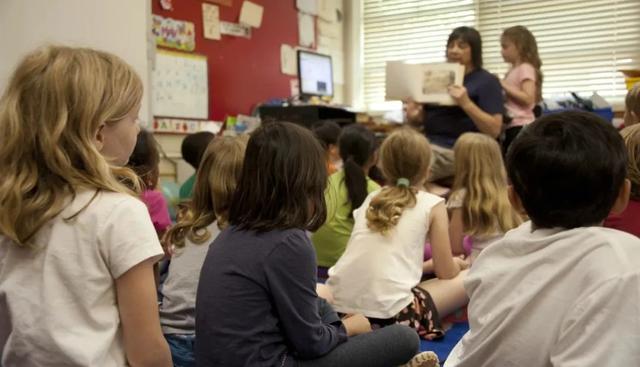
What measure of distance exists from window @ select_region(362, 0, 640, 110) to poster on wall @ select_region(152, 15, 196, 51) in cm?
180

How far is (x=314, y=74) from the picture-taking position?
458 centimetres

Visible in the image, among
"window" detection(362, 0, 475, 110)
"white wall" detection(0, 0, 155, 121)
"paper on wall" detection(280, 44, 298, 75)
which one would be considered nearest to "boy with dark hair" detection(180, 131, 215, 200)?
"white wall" detection(0, 0, 155, 121)

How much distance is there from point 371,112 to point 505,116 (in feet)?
5.82

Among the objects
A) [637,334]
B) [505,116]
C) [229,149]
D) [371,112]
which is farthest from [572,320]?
[371,112]

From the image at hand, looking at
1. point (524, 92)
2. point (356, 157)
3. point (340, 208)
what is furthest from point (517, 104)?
point (340, 208)

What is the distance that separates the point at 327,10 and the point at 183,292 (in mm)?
3863

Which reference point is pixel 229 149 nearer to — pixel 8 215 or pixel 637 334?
pixel 8 215

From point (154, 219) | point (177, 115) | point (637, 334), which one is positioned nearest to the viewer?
point (637, 334)

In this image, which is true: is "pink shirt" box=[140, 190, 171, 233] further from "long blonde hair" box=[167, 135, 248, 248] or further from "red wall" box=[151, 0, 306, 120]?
"red wall" box=[151, 0, 306, 120]

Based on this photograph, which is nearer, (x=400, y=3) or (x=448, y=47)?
(x=448, y=47)

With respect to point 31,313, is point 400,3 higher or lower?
higher

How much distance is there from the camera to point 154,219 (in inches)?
79.5

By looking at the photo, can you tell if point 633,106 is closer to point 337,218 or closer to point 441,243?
point 441,243

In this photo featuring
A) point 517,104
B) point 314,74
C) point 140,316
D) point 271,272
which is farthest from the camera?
point 314,74
